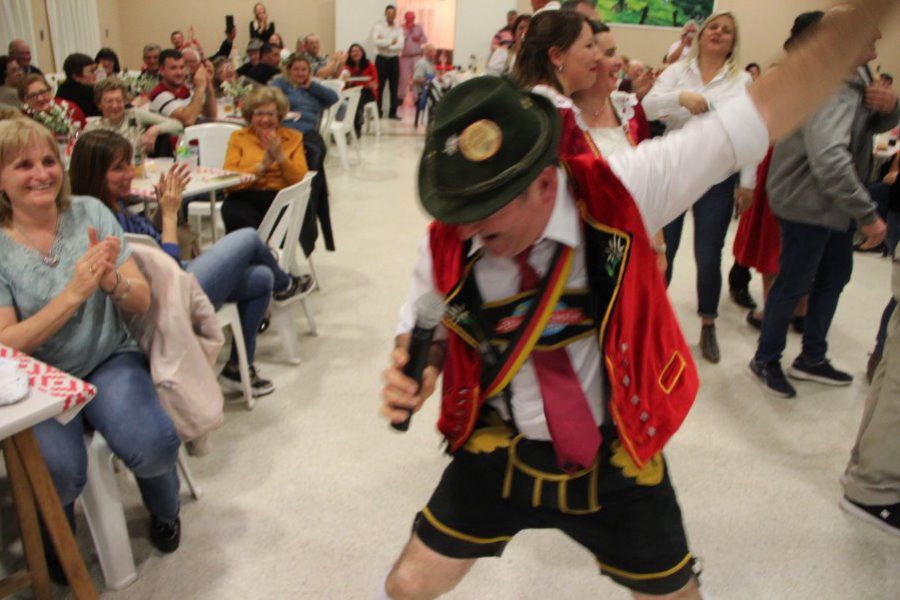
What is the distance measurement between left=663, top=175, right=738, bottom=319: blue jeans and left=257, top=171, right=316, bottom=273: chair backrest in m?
1.75

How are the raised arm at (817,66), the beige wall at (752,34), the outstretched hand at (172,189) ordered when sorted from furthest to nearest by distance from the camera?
1. the beige wall at (752,34)
2. the outstretched hand at (172,189)
3. the raised arm at (817,66)

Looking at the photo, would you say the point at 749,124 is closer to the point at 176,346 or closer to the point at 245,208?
the point at 176,346

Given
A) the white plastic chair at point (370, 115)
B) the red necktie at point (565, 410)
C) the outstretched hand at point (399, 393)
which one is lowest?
the white plastic chair at point (370, 115)

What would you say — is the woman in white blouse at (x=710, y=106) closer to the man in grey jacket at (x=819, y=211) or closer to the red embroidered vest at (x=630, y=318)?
the man in grey jacket at (x=819, y=211)

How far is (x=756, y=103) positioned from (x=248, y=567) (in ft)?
6.13

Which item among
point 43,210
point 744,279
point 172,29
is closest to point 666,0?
point 172,29

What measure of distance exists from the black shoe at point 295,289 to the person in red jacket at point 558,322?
6.61 ft

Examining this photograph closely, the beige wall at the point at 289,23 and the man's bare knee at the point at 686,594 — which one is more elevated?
the beige wall at the point at 289,23

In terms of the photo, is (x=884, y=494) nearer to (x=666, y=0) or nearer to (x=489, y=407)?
(x=489, y=407)

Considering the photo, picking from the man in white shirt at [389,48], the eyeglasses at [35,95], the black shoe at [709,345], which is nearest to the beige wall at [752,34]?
the man in white shirt at [389,48]

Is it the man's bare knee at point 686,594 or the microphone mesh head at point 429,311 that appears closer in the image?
the microphone mesh head at point 429,311

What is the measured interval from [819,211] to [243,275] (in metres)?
2.31

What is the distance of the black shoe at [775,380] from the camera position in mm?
3396

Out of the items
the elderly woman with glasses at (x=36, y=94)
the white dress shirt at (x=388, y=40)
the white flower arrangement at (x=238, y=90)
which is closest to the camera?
the elderly woman with glasses at (x=36, y=94)
